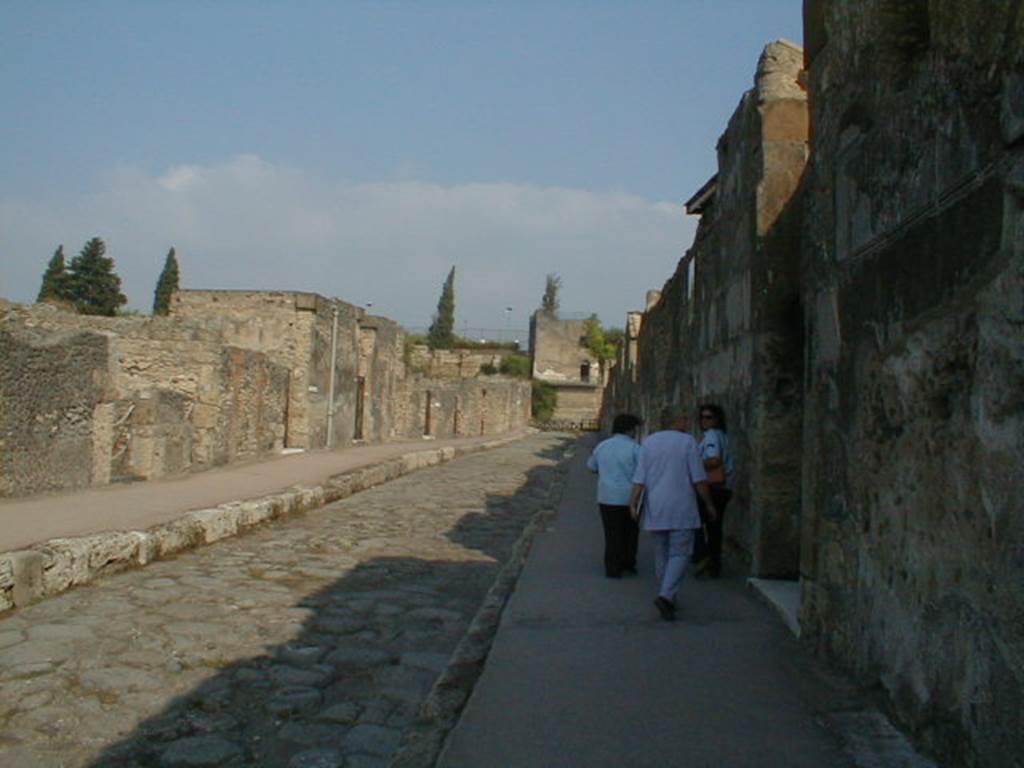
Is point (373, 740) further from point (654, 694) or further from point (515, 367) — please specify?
point (515, 367)

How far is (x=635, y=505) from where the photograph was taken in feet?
22.5

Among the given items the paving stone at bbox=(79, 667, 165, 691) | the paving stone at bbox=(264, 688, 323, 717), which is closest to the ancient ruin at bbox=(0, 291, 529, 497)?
the paving stone at bbox=(79, 667, 165, 691)

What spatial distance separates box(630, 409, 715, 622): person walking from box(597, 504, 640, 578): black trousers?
92cm

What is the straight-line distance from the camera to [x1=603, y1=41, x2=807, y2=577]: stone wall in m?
6.47

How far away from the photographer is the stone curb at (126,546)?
621cm

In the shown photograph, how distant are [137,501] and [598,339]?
182 ft

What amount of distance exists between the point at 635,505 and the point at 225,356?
434 inches

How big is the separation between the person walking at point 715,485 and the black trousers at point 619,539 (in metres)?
0.50

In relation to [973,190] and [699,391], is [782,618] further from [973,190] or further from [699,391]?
[699,391]

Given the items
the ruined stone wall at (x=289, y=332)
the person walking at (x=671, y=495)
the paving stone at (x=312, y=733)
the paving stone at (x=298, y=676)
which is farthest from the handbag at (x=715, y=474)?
the ruined stone wall at (x=289, y=332)

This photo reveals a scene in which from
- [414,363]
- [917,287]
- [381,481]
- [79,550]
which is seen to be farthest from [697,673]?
[414,363]

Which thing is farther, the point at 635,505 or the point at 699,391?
the point at 699,391

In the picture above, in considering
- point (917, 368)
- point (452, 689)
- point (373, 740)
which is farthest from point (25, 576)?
point (917, 368)

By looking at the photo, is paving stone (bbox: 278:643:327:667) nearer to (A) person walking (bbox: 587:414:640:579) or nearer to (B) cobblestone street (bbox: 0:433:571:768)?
(B) cobblestone street (bbox: 0:433:571:768)
